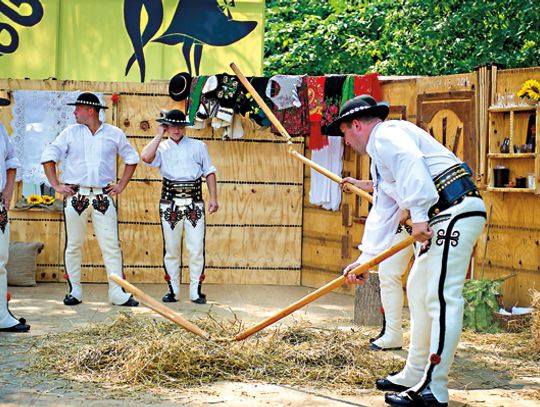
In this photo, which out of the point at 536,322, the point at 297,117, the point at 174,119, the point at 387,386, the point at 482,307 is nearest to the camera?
the point at 387,386

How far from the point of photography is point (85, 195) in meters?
8.53

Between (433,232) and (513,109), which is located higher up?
(513,109)

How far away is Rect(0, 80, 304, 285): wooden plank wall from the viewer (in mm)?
10078

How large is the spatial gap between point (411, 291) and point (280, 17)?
1552 cm

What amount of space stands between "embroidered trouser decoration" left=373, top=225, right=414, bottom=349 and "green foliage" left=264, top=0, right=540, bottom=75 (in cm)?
515

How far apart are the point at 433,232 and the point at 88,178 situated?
14.6ft

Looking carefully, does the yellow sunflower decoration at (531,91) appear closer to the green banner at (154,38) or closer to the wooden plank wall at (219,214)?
the wooden plank wall at (219,214)

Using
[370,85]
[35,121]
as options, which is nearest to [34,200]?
[35,121]

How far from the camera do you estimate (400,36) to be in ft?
50.4

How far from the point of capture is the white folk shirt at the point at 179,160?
885 centimetres

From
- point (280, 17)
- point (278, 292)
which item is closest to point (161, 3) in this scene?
point (278, 292)

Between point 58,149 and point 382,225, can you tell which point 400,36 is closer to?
point 58,149

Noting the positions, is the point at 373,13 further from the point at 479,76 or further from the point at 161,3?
the point at 479,76

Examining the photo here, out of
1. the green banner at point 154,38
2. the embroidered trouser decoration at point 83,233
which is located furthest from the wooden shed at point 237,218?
Result: the green banner at point 154,38
